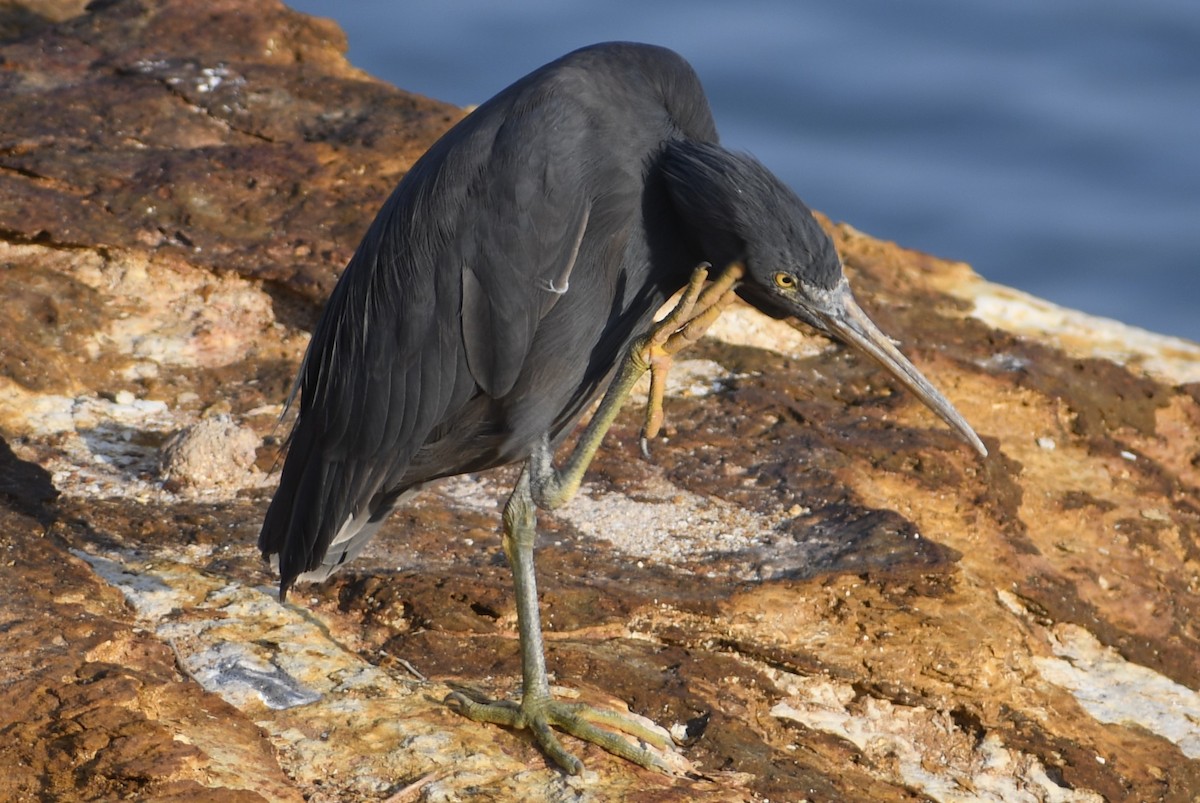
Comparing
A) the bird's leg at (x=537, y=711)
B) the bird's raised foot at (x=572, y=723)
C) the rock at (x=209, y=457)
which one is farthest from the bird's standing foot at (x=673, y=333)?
the rock at (x=209, y=457)

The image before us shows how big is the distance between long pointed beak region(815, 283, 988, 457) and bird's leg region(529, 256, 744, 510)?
0.75 feet

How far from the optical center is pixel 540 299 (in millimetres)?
3262

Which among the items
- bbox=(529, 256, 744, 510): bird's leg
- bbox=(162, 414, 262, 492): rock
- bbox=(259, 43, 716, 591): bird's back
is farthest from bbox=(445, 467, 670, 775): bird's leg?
bbox=(162, 414, 262, 492): rock

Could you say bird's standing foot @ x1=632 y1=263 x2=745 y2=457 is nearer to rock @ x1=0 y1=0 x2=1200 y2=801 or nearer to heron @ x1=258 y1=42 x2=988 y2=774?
→ heron @ x1=258 y1=42 x2=988 y2=774

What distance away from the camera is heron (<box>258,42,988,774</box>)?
314 cm

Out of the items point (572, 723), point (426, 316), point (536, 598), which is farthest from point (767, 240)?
point (572, 723)

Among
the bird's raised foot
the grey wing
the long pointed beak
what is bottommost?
the bird's raised foot

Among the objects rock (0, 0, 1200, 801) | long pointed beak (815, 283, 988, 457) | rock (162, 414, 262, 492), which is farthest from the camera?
rock (162, 414, 262, 492)

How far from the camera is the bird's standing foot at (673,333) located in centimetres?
309

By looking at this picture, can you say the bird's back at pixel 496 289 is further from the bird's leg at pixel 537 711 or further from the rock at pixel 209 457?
the rock at pixel 209 457

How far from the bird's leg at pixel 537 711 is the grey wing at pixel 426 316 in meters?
0.35

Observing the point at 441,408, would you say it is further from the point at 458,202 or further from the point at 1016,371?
the point at 1016,371

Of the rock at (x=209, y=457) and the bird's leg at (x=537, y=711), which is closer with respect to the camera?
the bird's leg at (x=537, y=711)

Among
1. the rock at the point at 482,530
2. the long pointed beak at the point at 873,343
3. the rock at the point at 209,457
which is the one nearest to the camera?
the rock at the point at 482,530
